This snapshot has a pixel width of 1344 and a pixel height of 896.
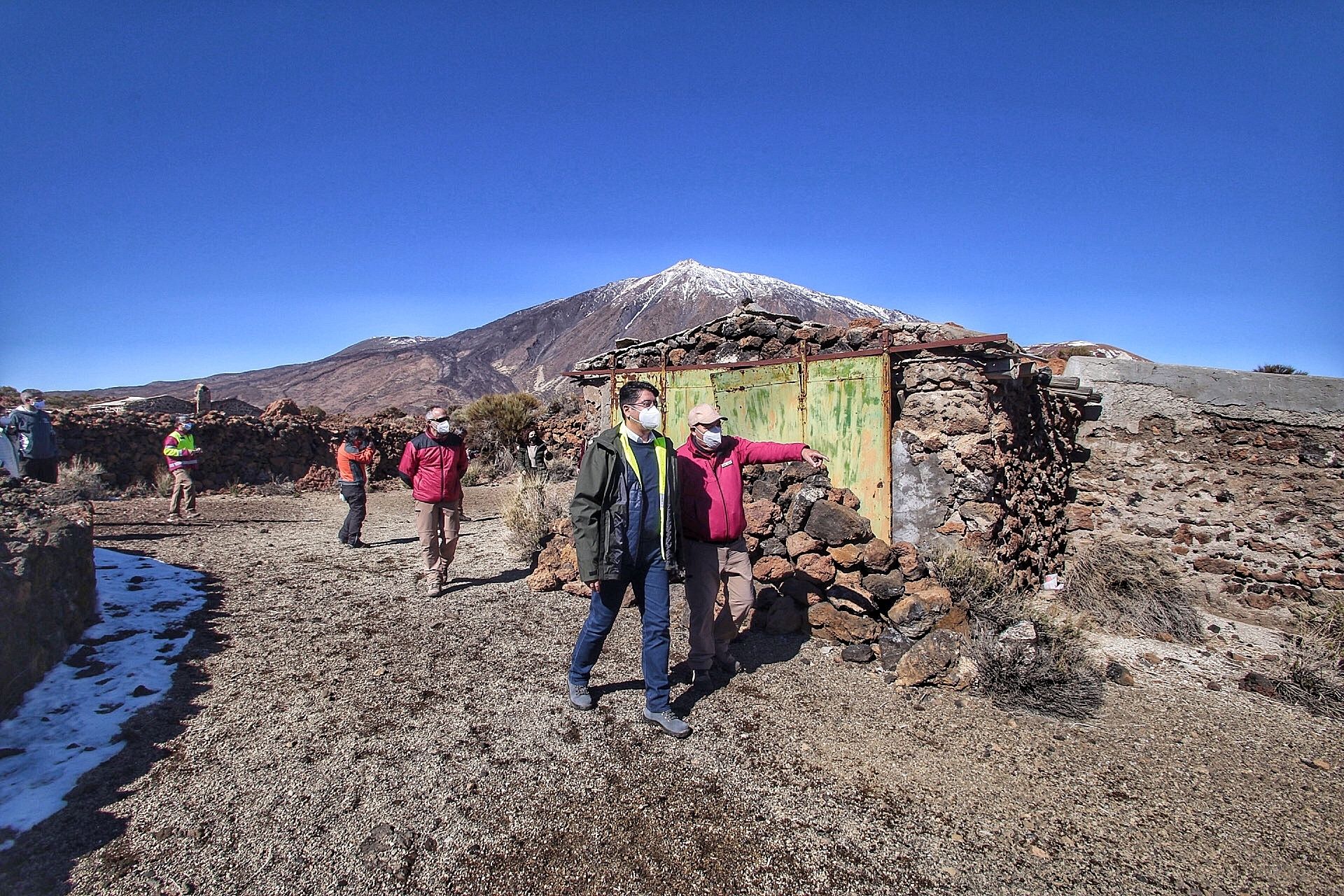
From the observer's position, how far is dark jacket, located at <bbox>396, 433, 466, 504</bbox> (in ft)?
19.2

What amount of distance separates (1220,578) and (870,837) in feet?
19.3

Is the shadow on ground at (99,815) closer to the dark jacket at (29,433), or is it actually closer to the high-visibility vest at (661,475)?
the high-visibility vest at (661,475)

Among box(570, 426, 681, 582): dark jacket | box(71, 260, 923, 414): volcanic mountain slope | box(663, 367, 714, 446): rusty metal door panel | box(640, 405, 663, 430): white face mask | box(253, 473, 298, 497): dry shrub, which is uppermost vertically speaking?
box(71, 260, 923, 414): volcanic mountain slope

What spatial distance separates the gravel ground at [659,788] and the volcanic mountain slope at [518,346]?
184 feet

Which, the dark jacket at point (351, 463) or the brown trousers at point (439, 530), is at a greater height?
the dark jacket at point (351, 463)

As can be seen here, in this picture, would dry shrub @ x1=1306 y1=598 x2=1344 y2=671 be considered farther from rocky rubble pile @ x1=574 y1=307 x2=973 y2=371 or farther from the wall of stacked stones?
the wall of stacked stones

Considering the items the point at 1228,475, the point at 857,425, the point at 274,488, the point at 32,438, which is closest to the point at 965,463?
the point at 857,425

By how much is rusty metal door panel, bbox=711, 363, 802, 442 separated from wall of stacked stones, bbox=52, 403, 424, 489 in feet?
37.3

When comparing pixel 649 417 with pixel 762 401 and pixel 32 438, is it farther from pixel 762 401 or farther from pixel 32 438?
pixel 32 438

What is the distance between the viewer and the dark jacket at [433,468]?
19.2 feet

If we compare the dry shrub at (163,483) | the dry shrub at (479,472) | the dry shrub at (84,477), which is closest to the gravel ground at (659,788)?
the dry shrub at (84,477)

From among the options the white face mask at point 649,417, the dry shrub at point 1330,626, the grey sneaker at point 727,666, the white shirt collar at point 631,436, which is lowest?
the dry shrub at point 1330,626

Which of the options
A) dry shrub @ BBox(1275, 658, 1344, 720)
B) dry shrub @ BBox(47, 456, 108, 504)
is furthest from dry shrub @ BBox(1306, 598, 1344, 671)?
dry shrub @ BBox(47, 456, 108, 504)

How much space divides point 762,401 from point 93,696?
19.9ft
